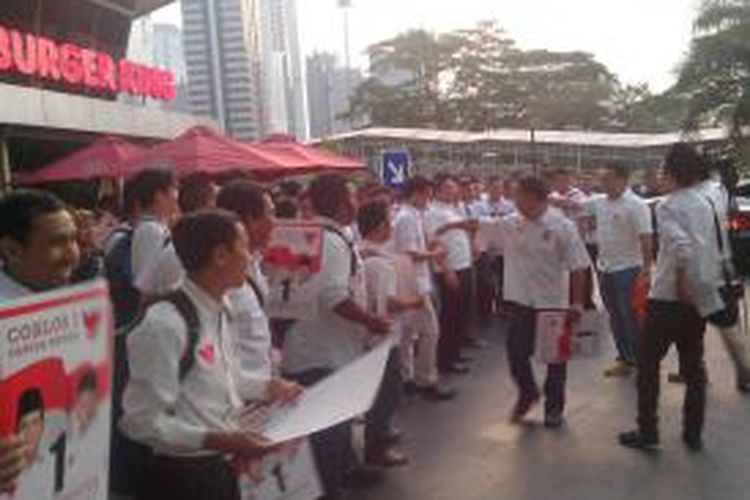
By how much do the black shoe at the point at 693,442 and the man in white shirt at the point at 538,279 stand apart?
1.04 metres

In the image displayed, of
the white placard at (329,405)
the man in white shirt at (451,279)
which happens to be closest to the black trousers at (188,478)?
the white placard at (329,405)

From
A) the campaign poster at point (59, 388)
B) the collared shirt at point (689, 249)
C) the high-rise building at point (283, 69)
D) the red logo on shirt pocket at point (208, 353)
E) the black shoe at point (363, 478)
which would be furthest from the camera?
the high-rise building at point (283, 69)

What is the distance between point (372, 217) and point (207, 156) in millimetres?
4441

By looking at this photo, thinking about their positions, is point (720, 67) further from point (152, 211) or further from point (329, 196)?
point (152, 211)

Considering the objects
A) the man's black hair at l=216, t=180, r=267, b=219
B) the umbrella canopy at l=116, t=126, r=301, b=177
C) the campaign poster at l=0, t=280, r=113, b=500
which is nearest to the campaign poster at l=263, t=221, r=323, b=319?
the man's black hair at l=216, t=180, r=267, b=219

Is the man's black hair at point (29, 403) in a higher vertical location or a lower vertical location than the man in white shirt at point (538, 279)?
higher

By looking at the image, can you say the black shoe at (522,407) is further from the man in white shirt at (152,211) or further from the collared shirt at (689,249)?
the man in white shirt at (152,211)

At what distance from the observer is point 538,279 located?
8.39 metres

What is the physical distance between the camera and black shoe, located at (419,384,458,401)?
30.8 ft

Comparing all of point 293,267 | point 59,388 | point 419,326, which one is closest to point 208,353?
point 59,388

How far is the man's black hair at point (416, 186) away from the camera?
35.4 feet

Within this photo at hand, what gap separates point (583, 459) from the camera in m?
7.33

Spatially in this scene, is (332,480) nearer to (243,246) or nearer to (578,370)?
(243,246)

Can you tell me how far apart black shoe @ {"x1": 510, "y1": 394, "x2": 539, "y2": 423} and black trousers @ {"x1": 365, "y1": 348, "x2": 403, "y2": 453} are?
1513mm
